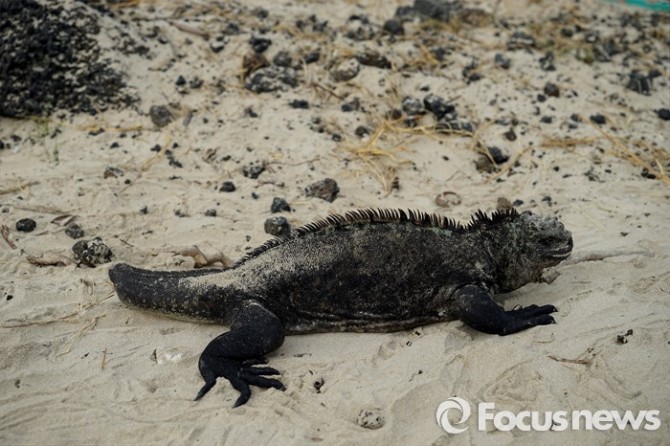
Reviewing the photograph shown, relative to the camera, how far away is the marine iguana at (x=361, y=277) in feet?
12.2

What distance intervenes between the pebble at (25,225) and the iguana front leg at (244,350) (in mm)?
1922

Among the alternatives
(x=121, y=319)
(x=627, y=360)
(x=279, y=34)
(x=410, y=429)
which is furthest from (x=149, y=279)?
(x=279, y=34)

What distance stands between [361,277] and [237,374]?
3.01ft

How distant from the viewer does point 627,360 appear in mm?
3121

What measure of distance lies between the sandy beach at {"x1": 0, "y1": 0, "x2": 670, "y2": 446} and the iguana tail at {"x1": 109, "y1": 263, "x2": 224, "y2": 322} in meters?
0.12

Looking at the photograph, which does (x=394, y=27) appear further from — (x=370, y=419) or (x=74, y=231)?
(x=370, y=419)

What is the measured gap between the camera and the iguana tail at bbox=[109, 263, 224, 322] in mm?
3754

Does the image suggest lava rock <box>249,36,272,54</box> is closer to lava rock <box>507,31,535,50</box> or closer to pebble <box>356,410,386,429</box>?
lava rock <box>507,31,535,50</box>

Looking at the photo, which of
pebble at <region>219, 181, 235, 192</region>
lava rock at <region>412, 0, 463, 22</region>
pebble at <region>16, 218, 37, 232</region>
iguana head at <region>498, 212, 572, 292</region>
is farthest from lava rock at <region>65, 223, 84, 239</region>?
lava rock at <region>412, 0, 463, 22</region>

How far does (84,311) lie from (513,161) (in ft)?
12.4

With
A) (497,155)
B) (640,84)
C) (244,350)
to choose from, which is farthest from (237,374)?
(640,84)

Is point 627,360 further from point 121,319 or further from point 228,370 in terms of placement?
point 121,319

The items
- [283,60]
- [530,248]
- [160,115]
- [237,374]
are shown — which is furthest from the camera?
[283,60]

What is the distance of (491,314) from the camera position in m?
3.56
